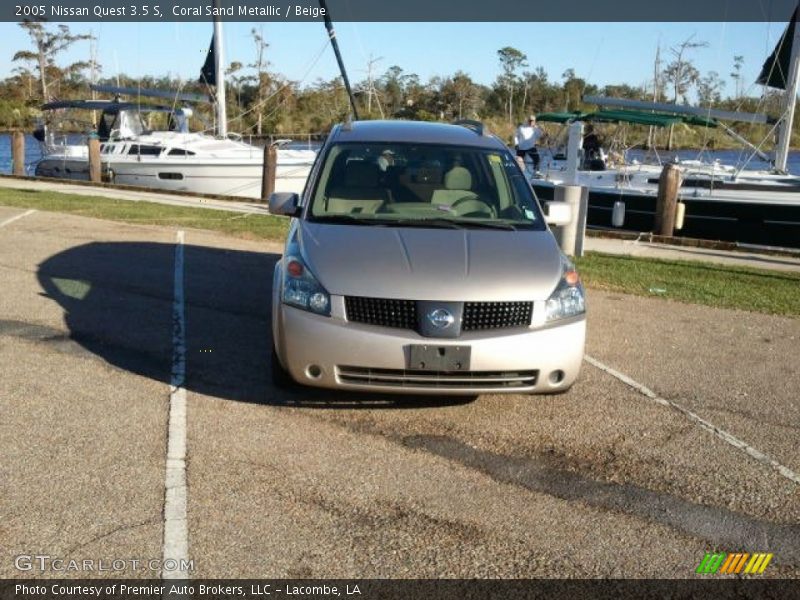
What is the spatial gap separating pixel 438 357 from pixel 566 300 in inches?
36.2

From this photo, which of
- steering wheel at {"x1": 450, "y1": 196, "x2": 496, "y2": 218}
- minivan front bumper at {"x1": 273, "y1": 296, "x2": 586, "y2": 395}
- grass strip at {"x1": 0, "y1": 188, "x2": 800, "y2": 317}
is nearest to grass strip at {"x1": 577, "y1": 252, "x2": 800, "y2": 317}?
grass strip at {"x1": 0, "y1": 188, "x2": 800, "y2": 317}

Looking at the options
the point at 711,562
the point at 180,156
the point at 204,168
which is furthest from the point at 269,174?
the point at 711,562

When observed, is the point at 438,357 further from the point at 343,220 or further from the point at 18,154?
the point at 18,154

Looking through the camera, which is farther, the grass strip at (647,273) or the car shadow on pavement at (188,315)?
the grass strip at (647,273)

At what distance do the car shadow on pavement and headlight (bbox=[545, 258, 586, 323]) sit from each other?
3.07ft

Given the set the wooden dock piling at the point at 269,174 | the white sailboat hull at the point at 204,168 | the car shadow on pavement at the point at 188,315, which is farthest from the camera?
the white sailboat hull at the point at 204,168

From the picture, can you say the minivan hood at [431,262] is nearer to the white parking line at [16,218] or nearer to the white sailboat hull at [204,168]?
the white parking line at [16,218]

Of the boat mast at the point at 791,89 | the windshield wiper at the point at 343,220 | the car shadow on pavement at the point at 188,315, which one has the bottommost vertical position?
the car shadow on pavement at the point at 188,315

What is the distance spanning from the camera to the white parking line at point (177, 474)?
3467 mm

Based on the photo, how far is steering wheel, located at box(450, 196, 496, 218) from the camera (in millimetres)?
5965

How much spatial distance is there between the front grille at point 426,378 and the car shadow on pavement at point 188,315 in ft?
1.79

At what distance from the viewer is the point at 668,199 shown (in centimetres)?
1405

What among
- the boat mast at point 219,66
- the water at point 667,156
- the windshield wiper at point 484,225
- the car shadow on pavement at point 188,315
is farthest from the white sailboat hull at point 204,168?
the windshield wiper at point 484,225

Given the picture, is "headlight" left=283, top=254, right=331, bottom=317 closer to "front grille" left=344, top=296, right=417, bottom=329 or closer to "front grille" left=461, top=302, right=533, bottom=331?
"front grille" left=344, top=296, right=417, bottom=329
